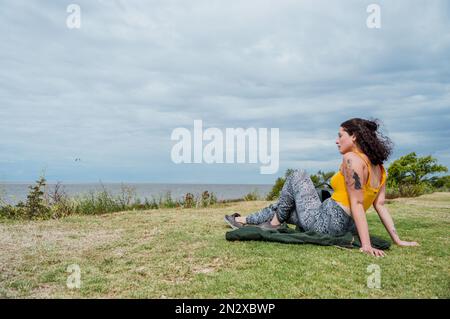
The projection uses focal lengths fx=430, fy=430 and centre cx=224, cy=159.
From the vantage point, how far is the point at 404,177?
22.3 m

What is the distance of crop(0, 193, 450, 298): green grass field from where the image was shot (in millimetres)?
3791

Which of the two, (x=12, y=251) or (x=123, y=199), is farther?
(x=123, y=199)

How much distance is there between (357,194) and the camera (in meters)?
4.99

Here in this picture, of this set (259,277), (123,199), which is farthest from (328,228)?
(123,199)

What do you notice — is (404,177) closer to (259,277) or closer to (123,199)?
(123,199)

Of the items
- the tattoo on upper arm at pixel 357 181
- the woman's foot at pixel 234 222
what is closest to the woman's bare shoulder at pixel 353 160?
the tattoo on upper arm at pixel 357 181

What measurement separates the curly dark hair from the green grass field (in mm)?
1166

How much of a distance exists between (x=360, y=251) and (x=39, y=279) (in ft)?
11.8

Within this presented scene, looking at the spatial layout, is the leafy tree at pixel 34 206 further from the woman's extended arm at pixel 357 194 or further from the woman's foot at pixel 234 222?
the woman's extended arm at pixel 357 194

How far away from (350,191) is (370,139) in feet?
2.24

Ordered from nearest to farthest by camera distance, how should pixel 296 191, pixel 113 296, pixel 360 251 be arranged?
pixel 113 296
pixel 360 251
pixel 296 191

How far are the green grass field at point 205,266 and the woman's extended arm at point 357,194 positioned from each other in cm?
17

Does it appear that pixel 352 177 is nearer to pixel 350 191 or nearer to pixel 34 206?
pixel 350 191
